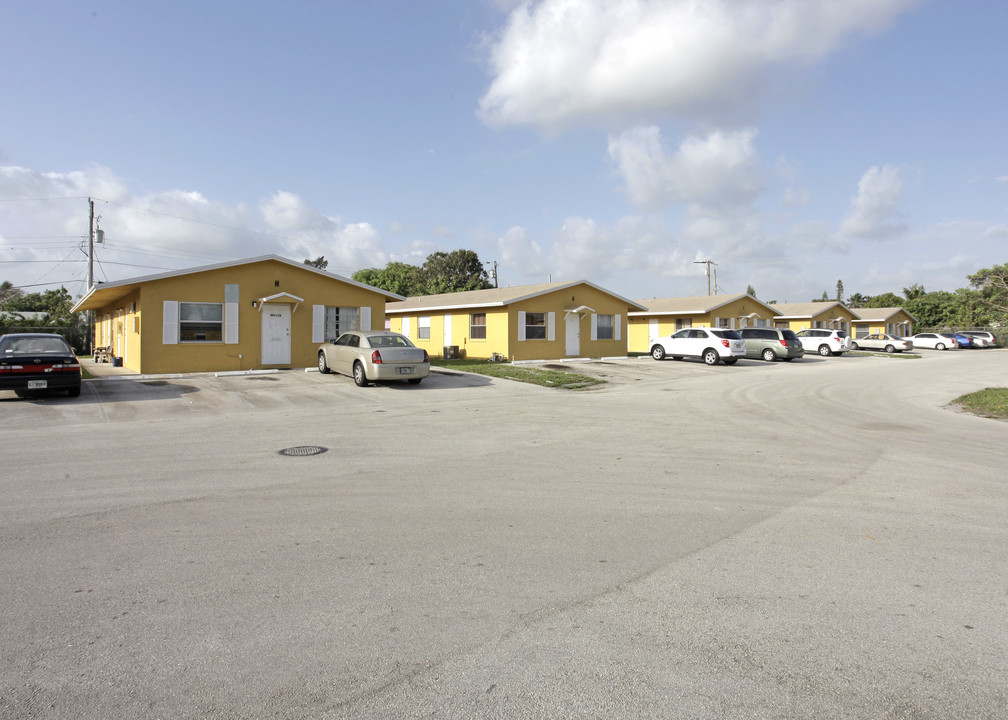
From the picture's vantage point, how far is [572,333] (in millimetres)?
29875

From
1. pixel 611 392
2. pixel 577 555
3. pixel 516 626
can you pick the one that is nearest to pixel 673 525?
pixel 577 555

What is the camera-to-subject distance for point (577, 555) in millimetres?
4633

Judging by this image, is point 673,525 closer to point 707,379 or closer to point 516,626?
point 516,626

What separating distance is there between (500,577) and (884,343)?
52211 millimetres

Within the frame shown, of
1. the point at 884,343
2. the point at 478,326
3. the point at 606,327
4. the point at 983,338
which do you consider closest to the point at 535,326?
the point at 478,326

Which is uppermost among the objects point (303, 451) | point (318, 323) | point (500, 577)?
point (318, 323)

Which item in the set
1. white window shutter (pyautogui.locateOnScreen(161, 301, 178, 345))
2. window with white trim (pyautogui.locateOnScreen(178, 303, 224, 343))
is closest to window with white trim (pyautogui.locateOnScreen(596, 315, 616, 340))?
window with white trim (pyautogui.locateOnScreen(178, 303, 224, 343))

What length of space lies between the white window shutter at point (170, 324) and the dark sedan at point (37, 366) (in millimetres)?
5015

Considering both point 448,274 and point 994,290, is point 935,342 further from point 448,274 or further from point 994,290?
point 448,274

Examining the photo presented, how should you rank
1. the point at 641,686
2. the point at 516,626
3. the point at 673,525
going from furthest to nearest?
the point at 673,525 → the point at 516,626 → the point at 641,686

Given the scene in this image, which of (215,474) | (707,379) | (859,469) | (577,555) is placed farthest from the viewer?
(707,379)

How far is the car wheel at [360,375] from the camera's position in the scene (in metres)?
16.9

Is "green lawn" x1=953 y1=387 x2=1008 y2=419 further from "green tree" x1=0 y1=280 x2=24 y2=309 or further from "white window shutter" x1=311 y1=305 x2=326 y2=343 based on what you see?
"green tree" x1=0 y1=280 x2=24 y2=309

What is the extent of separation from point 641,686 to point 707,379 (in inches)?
788
